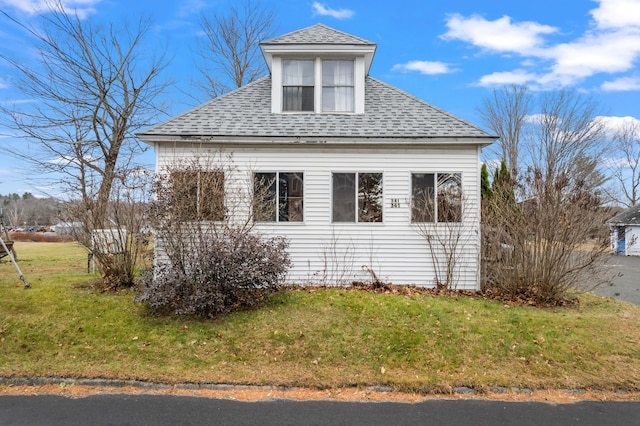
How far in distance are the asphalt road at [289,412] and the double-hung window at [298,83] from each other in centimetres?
787

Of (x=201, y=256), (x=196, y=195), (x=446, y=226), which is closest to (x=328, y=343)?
(x=201, y=256)

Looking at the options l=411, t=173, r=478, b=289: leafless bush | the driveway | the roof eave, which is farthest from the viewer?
the roof eave

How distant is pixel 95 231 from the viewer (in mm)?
7883

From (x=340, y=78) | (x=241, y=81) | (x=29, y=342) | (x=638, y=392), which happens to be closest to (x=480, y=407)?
(x=638, y=392)

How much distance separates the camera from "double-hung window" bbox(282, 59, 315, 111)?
410 inches

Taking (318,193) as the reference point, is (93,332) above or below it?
below

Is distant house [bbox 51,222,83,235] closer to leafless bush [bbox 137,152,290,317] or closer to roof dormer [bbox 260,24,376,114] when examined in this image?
leafless bush [bbox 137,152,290,317]

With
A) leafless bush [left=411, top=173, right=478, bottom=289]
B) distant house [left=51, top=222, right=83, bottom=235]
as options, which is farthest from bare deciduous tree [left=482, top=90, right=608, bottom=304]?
distant house [left=51, top=222, right=83, bottom=235]

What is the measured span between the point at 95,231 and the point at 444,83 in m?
13.3

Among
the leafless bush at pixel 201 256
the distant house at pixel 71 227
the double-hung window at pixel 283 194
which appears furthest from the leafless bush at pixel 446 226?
the distant house at pixel 71 227

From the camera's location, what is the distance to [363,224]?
9367mm

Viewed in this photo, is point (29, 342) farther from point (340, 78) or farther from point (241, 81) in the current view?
point (241, 81)

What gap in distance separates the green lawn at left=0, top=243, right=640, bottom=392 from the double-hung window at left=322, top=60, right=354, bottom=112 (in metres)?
5.41

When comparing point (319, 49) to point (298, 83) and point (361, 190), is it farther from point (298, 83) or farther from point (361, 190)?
point (361, 190)
